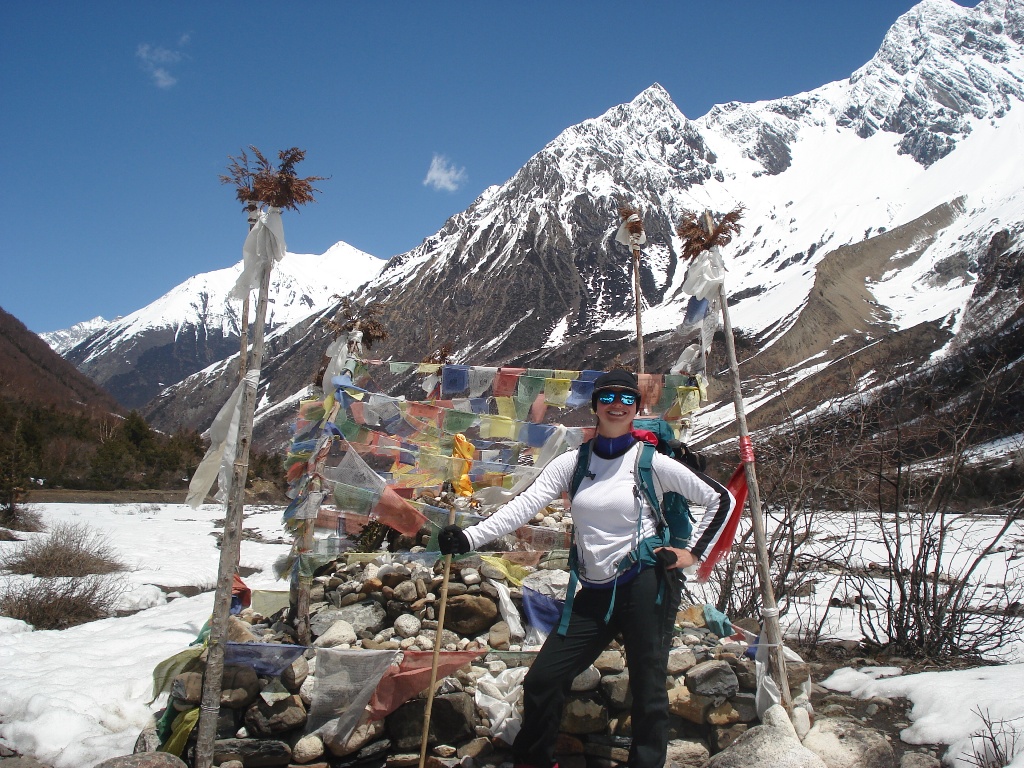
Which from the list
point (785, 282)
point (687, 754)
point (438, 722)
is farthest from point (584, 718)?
point (785, 282)

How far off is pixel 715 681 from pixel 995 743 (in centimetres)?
154

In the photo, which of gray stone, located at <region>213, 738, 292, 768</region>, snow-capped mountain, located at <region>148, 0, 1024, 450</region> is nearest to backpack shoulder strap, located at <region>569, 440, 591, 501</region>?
gray stone, located at <region>213, 738, 292, 768</region>

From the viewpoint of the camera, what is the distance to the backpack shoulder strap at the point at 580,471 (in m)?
3.98

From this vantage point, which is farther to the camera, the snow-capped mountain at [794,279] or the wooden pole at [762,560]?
the snow-capped mountain at [794,279]

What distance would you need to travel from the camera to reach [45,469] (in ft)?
130

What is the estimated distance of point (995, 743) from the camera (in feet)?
13.1

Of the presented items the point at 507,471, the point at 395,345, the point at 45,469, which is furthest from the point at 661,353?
the point at 507,471

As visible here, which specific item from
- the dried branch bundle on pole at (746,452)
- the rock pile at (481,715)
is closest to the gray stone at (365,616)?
the rock pile at (481,715)

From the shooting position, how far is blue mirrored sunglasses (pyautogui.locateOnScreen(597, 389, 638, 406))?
3.95m

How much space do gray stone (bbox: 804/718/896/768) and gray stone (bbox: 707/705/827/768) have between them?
8.6 inches

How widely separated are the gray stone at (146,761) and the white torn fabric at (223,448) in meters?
1.57

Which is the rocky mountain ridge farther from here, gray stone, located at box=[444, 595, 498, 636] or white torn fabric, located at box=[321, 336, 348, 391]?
gray stone, located at box=[444, 595, 498, 636]

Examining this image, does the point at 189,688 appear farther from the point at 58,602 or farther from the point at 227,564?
the point at 58,602

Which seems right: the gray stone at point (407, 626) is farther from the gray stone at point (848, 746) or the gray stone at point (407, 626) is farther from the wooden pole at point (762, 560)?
the gray stone at point (848, 746)
